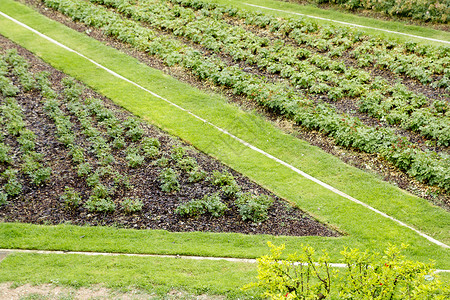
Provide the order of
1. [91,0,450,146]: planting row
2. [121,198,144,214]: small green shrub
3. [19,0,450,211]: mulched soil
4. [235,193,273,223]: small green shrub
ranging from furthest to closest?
[91,0,450,146]: planting row → [19,0,450,211]: mulched soil → [121,198,144,214]: small green shrub → [235,193,273,223]: small green shrub

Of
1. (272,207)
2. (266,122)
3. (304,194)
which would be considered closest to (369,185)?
(304,194)

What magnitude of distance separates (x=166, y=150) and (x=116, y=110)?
272 centimetres

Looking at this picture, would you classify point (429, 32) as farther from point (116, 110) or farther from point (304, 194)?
point (116, 110)

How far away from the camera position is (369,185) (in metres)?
9.73

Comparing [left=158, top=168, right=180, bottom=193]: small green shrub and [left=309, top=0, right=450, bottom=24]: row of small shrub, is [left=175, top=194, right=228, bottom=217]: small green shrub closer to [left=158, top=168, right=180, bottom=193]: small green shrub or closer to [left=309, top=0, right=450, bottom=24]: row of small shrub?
[left=158, top=168, right=180, bottom=193]: small green shrub

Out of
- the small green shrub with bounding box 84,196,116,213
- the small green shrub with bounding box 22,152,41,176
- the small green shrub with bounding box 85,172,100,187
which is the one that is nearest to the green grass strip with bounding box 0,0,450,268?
the small green shrub with bounding box 84,196,116,213

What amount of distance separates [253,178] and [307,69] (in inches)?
204

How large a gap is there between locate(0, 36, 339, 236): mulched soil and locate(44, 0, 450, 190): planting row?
266 cm

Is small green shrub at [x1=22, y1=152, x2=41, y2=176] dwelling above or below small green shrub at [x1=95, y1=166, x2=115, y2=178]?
below

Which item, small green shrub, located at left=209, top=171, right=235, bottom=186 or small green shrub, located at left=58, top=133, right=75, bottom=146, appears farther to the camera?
small green shrub, located at left=58, top=133, right=75, bottom=146

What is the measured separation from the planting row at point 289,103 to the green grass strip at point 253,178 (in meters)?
0.64

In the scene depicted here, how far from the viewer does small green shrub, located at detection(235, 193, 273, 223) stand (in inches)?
352

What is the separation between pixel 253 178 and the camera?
10.2 meters

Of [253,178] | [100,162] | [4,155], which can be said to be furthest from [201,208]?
[4,155]
